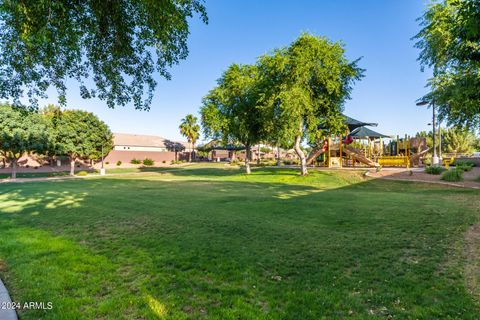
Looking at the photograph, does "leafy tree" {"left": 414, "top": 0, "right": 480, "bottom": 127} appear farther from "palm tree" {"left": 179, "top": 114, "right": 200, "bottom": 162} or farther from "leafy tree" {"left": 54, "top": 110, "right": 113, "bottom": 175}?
"palm tree" {"left": 179, "top": 114, "right": 200, "bottom": 162}

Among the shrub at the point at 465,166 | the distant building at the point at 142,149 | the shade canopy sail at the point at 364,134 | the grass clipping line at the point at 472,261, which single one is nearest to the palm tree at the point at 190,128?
the distant building at the point at 142,149

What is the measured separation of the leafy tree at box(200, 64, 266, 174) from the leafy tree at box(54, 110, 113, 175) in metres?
16.4

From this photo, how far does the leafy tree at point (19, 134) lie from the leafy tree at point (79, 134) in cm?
211

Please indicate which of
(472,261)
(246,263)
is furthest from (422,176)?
(246,263)

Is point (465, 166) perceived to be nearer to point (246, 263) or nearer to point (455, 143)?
point (246, 263)

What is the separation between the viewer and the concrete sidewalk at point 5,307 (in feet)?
11.7

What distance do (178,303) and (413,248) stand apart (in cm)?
511

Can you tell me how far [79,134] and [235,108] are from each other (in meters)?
20.6

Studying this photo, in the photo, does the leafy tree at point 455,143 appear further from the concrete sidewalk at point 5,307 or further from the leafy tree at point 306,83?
the concrete sidewalk at point 5,307

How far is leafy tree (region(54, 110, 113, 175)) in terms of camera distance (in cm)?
3331

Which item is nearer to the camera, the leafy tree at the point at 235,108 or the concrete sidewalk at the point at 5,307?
the concrete sidewalk at the point at 5,307

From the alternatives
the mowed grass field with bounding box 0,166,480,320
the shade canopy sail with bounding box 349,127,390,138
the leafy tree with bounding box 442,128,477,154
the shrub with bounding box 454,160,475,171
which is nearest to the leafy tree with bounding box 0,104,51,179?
the mowed grass field with bounding box 0,166,480,320

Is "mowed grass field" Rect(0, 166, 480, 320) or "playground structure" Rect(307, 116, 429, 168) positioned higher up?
"playground structure" Rect(307, 116, 429, 168)

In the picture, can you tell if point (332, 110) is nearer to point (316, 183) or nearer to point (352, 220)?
point (316, 183)
